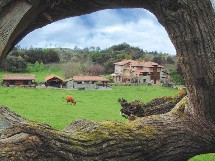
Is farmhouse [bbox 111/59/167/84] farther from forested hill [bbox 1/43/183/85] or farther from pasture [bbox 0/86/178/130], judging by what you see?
pasture [bbox 0/86/178/130]

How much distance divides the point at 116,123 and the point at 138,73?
65.9m

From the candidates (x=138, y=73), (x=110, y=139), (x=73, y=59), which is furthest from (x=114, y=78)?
(x=110, y=139)

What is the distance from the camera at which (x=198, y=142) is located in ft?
15.6

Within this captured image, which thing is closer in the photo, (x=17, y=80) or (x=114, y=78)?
(x=17, y=80)

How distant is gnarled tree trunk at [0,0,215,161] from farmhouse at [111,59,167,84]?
6540cm

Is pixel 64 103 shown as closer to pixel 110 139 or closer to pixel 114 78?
pixel 114 78

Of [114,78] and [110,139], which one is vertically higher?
[114,78]

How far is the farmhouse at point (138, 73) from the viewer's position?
231 feet

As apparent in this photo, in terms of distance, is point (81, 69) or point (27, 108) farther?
point (81, 69)

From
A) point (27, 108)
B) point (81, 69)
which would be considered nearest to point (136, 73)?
point (81, 69)

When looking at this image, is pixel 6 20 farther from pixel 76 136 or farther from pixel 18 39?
pixel 76 136

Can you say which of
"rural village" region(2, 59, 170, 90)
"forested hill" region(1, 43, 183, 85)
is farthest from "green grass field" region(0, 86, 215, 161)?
"forested hill" region(1, 43, 183, 85)

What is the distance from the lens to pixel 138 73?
7006 cm

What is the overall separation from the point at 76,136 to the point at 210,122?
1600 mm
